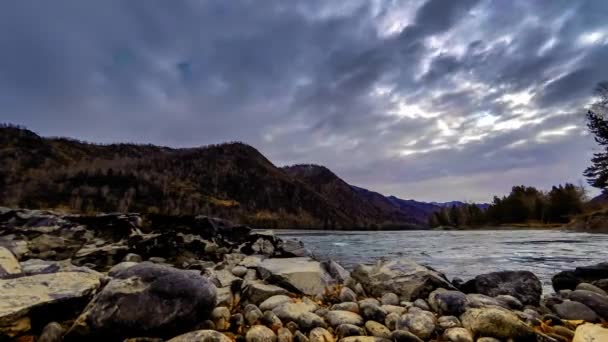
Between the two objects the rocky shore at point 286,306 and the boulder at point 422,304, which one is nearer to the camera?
the rocky shore at point 286,306

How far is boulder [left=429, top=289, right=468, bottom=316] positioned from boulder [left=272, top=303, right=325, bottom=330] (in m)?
2.47

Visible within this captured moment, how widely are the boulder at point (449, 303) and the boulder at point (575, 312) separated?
2.17 meters

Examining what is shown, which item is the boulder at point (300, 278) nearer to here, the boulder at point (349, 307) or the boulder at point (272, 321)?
the boulder at point (349, 307)

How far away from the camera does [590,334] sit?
4.71 meters

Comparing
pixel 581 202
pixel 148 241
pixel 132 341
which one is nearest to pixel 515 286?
pixel 132 341

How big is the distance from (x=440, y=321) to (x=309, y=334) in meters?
2.33

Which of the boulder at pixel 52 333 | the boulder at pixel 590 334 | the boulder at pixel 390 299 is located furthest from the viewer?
the boulder at pixel 390 299

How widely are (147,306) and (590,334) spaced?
6.61 meters

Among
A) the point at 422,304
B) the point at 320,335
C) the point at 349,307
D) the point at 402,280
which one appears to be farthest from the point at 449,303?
the point at 320,335

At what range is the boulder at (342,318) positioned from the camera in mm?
5367

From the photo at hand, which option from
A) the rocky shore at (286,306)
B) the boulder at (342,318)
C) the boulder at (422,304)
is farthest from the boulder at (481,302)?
the boulder at (342,318)

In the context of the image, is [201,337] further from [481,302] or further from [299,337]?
[481,302]

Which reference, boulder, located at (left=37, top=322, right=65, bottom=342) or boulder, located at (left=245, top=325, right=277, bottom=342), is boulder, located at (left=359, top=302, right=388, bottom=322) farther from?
boulder, located at (left=37, top=322, right=65, bottom=342)

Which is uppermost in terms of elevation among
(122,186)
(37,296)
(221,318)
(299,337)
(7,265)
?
(122,186)
